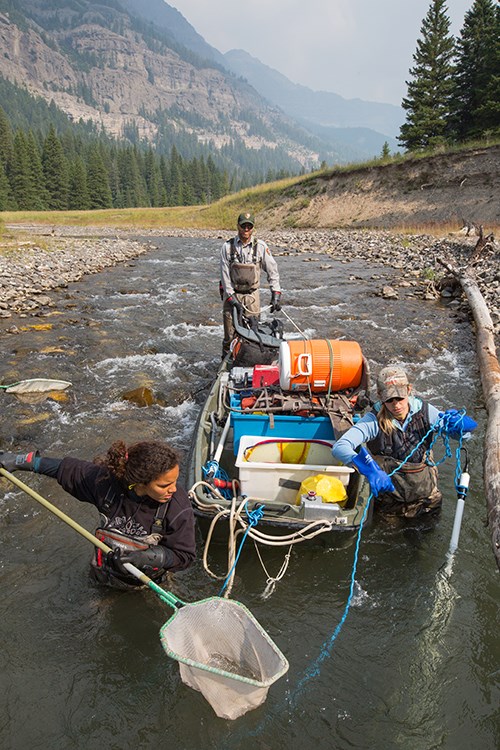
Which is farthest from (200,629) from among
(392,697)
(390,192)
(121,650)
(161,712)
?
(390,192)

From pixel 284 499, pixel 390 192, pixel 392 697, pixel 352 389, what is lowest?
pixel 392 697

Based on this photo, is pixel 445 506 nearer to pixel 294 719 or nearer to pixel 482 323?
pixel 294 719

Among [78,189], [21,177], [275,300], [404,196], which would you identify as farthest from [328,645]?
[78,189]

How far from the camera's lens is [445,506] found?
19.7 feet

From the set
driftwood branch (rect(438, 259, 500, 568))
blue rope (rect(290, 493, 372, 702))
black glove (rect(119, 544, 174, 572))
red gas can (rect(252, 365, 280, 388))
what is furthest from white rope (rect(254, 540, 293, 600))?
red gas can (rect(252, 365, 280, 388))

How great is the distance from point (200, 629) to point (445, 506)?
380cm

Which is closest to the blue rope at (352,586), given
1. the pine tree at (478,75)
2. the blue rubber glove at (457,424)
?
the blue rubber glove at (457,424)

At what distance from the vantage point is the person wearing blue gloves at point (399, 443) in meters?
4.63

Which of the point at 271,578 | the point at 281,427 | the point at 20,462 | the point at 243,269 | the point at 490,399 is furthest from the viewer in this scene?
the point at 243,269

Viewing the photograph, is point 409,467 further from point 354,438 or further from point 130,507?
point 130,507

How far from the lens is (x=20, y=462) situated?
13.2 ft

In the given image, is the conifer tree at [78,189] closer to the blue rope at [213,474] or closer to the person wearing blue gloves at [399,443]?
the blue rope at [213,474]

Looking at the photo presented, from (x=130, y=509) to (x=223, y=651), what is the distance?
1235 mm

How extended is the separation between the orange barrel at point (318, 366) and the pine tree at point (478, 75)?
38.6 m
